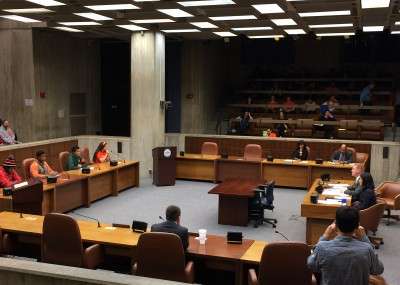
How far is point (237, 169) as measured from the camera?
1272 centimetres

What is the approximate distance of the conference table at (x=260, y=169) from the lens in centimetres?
1197

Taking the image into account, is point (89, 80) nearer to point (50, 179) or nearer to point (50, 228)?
point (50, 179)

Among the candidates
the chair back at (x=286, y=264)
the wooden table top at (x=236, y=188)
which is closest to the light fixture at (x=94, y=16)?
the wooden table top at (x=236, y=188)

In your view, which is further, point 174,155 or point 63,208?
point 174,155

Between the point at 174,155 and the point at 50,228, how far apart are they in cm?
738

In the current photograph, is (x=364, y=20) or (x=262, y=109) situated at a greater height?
(x=364, y=20)

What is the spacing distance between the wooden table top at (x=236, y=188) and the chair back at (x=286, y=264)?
3860 mm

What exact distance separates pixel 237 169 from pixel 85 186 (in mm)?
4266

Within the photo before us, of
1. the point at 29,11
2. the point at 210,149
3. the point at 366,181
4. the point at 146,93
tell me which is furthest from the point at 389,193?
the point at 29,11

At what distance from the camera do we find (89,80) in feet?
58.4

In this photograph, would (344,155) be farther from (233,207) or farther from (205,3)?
(205,3)

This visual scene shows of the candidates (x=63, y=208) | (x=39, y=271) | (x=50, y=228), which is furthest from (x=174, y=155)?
(x=39, y=271)

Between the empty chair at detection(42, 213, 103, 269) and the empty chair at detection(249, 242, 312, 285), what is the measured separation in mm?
2068

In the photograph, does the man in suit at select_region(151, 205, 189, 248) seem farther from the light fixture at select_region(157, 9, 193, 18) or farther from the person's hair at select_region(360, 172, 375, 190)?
the light fixture at select_region(157, 9, 193, 18)
